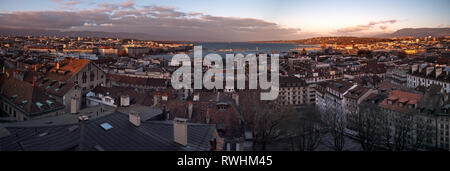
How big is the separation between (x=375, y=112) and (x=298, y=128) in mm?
4805

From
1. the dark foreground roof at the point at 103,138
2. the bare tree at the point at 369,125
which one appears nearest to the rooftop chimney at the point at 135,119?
the dark foreground roof at the point at 103,138

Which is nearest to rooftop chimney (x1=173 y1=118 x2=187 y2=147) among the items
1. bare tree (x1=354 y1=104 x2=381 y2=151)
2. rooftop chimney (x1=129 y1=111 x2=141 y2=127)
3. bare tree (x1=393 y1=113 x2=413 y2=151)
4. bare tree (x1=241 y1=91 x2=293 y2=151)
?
rooftop chimney (x1=129 y1=111 x2=141 y2=127)

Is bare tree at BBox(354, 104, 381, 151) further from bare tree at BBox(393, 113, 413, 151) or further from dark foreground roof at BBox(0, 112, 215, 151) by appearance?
dark foreground roof at BBox(0, 112, 215, 151)

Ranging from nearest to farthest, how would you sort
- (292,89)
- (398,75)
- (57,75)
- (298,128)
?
(298,128), (57,75), (292,89), (398,75)

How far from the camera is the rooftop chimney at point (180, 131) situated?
8320 mm

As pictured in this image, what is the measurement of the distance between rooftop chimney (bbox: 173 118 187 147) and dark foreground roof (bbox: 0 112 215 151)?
5.3 inches

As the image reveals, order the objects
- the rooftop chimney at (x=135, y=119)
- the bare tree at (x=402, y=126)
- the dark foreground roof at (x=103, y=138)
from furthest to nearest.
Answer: the bare tree at (x=402, y=126), the rooftop chimney at (x=135, y=119), the dark foreground roof at (x=103, y=138)

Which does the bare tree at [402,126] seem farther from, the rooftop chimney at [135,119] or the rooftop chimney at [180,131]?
the rooftop chimney at [135,119]

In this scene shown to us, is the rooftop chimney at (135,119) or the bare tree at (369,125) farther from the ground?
the rooftop chimney at (135,119)

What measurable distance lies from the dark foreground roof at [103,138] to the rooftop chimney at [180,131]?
13 cm
